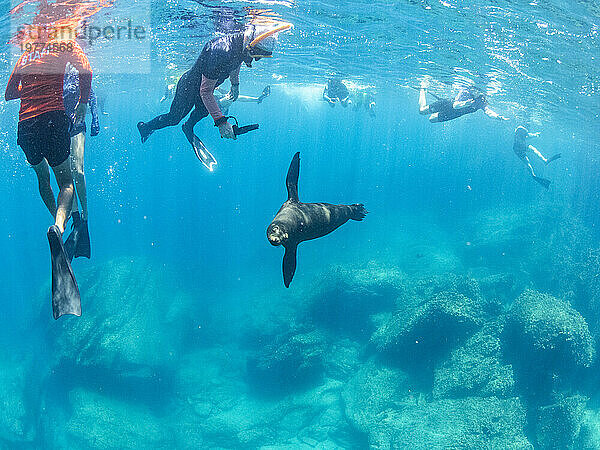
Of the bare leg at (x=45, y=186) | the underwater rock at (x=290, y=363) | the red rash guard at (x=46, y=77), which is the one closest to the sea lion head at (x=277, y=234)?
the red rash guard at (x=46, y=77)

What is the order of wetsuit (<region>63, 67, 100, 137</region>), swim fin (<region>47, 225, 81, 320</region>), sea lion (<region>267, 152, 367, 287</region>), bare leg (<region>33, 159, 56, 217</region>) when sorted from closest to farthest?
sea lion (<region>267, 152, 367, 287</region>)
swim fin (<region>47, 225, 81, 320</region>)
bare leg (<region>33, 159, 56, 217</region>)
wetsuit (<region>63, 67, 100, 137</region>)

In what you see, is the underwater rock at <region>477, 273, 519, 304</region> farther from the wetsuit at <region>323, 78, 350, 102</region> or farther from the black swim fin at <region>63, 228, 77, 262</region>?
the black swim fin at <region>63, 228, 77, 262</region>

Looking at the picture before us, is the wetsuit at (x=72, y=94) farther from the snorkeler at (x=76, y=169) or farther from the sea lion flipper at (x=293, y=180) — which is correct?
the sea lion flipper at (x=293, y=180)

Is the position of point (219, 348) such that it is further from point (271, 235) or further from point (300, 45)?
point (271, 235)

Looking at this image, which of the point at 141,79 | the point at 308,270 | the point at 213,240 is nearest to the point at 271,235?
the point at 308,270

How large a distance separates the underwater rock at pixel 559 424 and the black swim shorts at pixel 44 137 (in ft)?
53.4

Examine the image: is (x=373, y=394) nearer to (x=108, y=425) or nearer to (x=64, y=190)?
(x=108, y=425)

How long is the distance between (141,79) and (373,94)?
20.2 metres

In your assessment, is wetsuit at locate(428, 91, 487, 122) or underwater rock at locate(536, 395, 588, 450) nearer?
underwater rock at locate(536, 395, 588, 450)

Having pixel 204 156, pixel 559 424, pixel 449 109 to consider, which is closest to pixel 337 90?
pixel 449 109

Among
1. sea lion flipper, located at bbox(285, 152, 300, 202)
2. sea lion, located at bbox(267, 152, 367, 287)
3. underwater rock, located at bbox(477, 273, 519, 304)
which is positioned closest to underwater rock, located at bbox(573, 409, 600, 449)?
underwater rock, located at bbox(477, 273, 519, 304)

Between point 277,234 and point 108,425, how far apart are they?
58.5ft

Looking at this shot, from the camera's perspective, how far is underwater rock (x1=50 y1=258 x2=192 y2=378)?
18438 millimetres

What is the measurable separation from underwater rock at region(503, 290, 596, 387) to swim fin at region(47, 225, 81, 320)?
1574 centimetres
